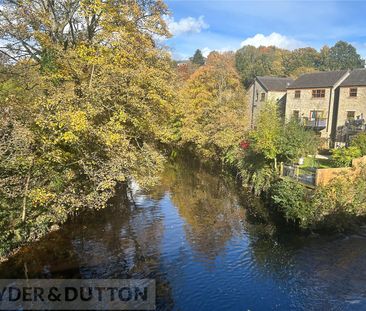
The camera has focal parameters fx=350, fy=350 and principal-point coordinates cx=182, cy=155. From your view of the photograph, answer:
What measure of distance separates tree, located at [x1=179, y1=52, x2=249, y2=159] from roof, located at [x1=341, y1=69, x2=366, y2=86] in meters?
11.8

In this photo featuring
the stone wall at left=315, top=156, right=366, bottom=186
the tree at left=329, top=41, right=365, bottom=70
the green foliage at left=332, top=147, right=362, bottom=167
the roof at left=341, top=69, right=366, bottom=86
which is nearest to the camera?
the stone wall at left=315, top=156, right=366, bottom=186

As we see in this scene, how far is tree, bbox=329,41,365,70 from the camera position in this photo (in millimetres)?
97812

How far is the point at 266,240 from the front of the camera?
1738 cm

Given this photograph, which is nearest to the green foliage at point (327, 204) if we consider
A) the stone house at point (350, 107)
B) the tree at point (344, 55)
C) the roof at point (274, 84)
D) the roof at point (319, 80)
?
the stone house at point (350, 107)

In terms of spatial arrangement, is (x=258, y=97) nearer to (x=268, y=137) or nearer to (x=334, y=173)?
(x=268, y=137)

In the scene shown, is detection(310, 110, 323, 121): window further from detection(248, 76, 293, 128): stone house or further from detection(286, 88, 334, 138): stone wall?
detection(248, 76, 293, 128): stone house

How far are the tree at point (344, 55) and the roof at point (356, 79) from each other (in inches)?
2401

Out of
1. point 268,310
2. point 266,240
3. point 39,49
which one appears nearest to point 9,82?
point 39,49

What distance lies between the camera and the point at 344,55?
106 m

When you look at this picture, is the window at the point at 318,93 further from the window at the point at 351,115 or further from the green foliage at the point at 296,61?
the green foliage at the point at 296,61

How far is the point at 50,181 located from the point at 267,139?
50.9 ft

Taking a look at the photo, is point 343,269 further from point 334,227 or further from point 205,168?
point 205,168

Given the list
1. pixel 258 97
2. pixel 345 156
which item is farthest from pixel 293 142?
pixel 258 97

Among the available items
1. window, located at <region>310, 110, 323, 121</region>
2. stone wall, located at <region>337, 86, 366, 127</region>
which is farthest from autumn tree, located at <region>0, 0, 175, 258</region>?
window, located at <region>310, 110, 323, 121</region>
